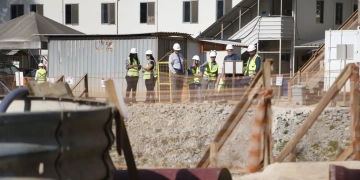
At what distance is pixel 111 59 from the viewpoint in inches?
1212

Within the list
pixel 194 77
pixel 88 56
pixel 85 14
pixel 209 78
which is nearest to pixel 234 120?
pixel 194 77

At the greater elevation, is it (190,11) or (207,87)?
(190,11)

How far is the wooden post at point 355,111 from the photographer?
11.1m

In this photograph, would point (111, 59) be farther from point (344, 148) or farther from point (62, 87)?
point (62, 87)

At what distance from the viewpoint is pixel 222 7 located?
46688mm

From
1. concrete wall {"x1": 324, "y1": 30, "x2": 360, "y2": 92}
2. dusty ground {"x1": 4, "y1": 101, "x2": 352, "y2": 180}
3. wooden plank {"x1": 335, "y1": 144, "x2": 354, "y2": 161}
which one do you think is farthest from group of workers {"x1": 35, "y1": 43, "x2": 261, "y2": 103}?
concrete wall {"x1": 324, "y1": 30, "x2": 360, "y2": 92}

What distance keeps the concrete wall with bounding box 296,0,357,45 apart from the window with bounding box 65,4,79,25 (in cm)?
1494

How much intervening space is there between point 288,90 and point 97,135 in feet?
45.7

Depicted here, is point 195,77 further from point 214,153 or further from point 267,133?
point 267,133

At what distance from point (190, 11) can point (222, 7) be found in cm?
204

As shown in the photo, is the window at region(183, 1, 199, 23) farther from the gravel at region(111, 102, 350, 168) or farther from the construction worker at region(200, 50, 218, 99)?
the gravel at region(111, 102, 350, 168)

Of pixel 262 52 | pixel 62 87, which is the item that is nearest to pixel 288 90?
pixel 62 87

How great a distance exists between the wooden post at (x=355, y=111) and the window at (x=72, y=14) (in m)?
40.7

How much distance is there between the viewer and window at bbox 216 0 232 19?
46.6 meters
